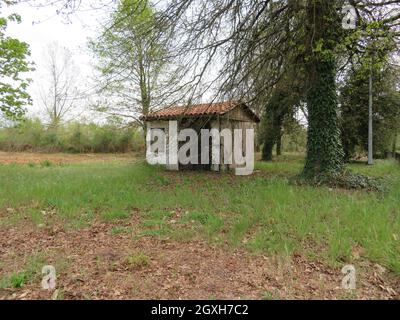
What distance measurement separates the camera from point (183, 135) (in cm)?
1188

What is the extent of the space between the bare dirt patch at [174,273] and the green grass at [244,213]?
29 cm

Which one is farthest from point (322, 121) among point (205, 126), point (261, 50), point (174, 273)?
point (174, 273)

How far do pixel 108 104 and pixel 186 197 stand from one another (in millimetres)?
10857

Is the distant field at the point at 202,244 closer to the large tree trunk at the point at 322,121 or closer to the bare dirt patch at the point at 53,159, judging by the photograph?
the large tree trunk at the point at 322,121

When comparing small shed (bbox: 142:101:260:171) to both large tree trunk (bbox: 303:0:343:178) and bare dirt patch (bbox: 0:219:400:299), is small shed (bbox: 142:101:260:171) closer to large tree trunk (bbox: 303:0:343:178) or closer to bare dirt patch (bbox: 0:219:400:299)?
large tree trunk (bbox: 303:0:343:178)

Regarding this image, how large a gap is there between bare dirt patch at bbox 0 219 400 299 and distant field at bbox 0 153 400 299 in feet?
0.04

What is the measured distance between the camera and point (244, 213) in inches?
202

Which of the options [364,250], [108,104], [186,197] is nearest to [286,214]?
[364,250]

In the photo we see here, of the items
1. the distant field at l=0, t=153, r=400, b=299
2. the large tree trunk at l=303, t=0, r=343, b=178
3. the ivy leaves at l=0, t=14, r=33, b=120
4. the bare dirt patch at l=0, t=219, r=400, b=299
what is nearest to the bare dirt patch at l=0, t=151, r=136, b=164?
the ivy leaves at l=0, t=14, r=33, b=120

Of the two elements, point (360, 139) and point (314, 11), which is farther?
point (360, 139)

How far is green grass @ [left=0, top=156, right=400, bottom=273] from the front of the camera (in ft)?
12.2

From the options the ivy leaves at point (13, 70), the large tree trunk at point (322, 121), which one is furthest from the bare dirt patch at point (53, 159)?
the large tree trunk at point (322, 121)
